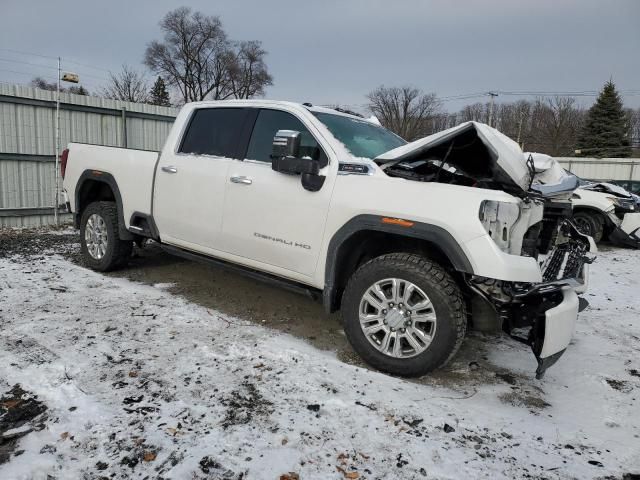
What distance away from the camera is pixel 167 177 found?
4574mm

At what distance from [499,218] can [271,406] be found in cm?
185

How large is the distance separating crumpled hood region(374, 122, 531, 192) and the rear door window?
1508mm

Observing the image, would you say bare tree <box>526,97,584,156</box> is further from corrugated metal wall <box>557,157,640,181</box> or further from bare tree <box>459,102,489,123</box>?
corrugated metal wall <box>557,157,640,181</box>

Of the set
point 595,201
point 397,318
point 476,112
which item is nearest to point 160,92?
point 476,112

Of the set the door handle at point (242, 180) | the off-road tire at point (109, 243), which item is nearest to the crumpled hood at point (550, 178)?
the door handle at point (242, 180)

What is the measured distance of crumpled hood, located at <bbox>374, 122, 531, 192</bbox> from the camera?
3088mm

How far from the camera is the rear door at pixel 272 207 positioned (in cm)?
358

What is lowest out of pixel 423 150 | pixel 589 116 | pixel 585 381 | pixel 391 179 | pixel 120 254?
pixel 585 381

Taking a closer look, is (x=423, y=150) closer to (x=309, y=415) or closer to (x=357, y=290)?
(x=357, y=290)

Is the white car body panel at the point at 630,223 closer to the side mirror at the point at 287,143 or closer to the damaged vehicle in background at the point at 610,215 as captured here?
the damaged vehicle in background at the point at 610,215

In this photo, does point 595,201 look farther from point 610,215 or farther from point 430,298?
point 430,298

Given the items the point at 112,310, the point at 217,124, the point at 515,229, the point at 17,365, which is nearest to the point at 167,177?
the point at 217,124

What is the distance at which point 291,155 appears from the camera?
3.45 meters

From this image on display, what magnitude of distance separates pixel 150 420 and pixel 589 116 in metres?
53.6
